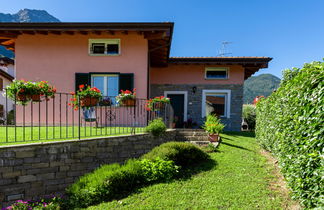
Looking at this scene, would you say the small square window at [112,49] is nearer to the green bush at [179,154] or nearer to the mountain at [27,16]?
the green bush at [179,154]

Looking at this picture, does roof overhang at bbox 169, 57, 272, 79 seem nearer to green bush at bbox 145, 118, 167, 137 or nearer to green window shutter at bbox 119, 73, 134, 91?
green window shutter at bbox 119, 73, 134, 91

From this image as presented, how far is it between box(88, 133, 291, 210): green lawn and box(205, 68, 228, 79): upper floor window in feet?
23.1

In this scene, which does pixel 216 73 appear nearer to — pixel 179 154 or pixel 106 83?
pixel 106 83

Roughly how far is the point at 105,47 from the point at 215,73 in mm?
6465

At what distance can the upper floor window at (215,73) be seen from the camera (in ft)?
33.9

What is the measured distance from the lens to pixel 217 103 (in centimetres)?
1057

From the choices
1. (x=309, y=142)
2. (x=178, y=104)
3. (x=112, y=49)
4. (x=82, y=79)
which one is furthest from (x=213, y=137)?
(x=82, y=79)

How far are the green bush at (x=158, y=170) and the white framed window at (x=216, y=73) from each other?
764cm

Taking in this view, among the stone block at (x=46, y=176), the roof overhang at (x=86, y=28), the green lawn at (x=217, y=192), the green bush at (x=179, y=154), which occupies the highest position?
the roof overhang at (x=86, y=28)

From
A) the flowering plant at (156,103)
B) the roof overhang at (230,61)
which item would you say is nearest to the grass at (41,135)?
the flowering plant at (156,103)

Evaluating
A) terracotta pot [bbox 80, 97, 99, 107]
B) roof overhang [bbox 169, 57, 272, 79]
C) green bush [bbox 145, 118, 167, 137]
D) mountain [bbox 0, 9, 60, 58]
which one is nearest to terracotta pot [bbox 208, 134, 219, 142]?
green bush [bbox 145, 118, 167, 137]

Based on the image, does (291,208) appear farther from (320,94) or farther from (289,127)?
(320,94)

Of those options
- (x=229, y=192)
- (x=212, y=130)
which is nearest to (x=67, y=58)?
(x=212, y=130)

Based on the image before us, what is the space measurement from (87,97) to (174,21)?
4.70m
